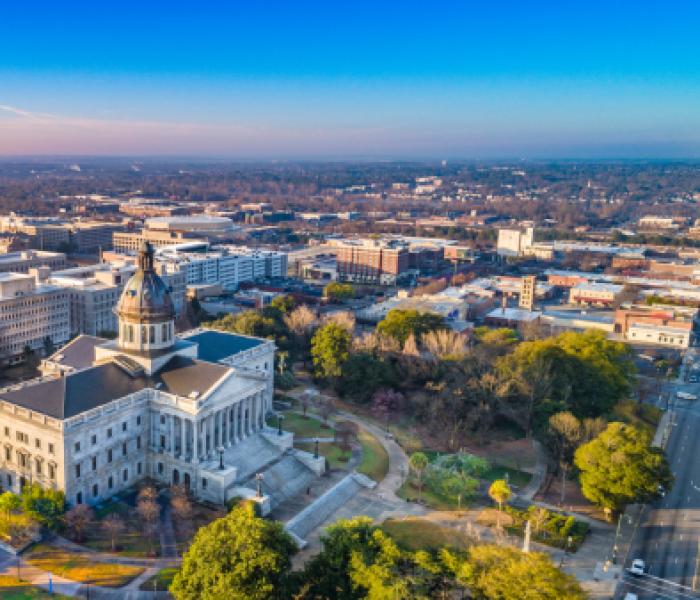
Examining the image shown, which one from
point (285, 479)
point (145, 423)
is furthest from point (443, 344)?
point (145, 423)

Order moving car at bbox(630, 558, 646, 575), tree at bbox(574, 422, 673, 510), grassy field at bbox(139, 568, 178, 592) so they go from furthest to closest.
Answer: tree at bbox(574, 422, 673, 510) < moving car at bbox(630, 558, 646, 575) < grassy field at bbox(139, 568, 178, 592)

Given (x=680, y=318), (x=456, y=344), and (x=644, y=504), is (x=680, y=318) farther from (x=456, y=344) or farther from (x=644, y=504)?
(x=644, y=504)

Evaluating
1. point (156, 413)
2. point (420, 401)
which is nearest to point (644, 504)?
point (420, 401)

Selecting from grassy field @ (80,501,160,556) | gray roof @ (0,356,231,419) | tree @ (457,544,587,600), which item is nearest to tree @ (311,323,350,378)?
gray roof @ (0,356,231,419)

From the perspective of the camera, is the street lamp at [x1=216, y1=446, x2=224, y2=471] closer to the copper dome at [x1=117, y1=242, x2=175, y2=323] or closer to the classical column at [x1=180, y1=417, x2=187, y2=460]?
the classical column at [x1=180, y1=417, x2=187, y2=460]

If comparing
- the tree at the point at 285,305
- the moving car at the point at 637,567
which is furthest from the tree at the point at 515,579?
the tree at the point at 285,305

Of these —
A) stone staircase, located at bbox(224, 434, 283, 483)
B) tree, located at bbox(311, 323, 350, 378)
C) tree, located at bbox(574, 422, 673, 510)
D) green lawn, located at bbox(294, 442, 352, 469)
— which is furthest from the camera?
tree, located at bbox(311, 323, 350, 378)
